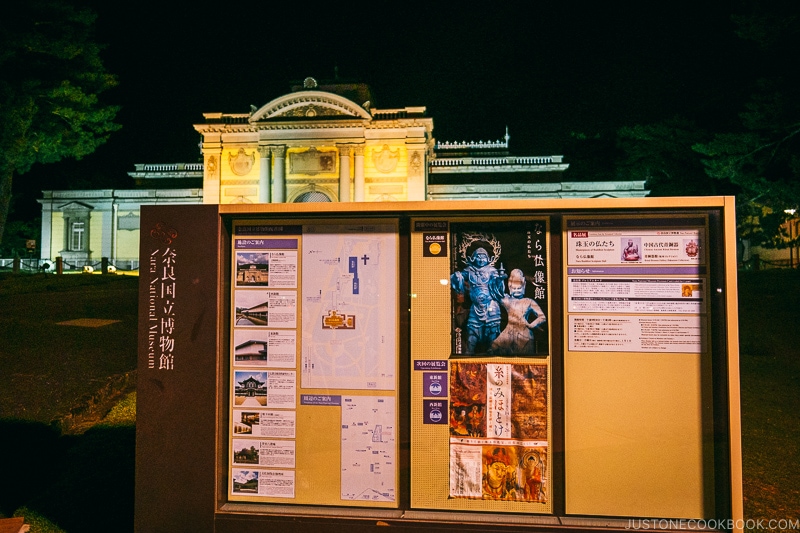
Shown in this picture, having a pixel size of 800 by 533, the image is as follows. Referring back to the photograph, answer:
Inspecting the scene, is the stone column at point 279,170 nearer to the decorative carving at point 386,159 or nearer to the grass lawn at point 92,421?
the decorative carving at point 386,159

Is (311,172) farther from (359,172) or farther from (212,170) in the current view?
(212,170)

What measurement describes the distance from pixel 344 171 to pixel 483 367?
31587 millimetres

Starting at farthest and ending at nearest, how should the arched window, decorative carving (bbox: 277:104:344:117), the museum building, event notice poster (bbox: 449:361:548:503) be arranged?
the arched window, the museum building, decorative carving (bbox: 277:104:344:117), event notice poster (bbox: 449:361:548:503)

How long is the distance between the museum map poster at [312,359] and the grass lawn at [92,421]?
1.50 m

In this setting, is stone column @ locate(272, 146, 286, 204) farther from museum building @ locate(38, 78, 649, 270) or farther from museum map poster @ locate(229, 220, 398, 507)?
museum map poster @ locate(229, 220, 398, 507)

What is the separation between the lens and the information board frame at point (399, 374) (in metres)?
3.16

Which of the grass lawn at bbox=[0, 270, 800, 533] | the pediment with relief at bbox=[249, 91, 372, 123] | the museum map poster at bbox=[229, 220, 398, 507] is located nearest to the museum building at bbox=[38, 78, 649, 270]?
the pediment with relief at bbox=[249, 91, 372, 123]

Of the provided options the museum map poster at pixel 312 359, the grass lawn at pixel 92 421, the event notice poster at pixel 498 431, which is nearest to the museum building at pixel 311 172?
the grass lawn at pixel 92 421

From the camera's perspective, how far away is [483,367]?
10.9ft

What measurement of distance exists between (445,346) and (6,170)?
20399 mm

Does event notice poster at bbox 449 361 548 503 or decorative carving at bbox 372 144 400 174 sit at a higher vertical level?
decorative carving at bbox 372 144 400 174

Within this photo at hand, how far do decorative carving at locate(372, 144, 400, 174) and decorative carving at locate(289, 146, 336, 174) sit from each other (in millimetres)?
2913

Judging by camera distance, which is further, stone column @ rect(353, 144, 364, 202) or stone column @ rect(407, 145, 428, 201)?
stone column @ rect(353, 144, 364, 202)

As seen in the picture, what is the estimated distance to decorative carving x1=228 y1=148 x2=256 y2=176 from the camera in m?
36.0
